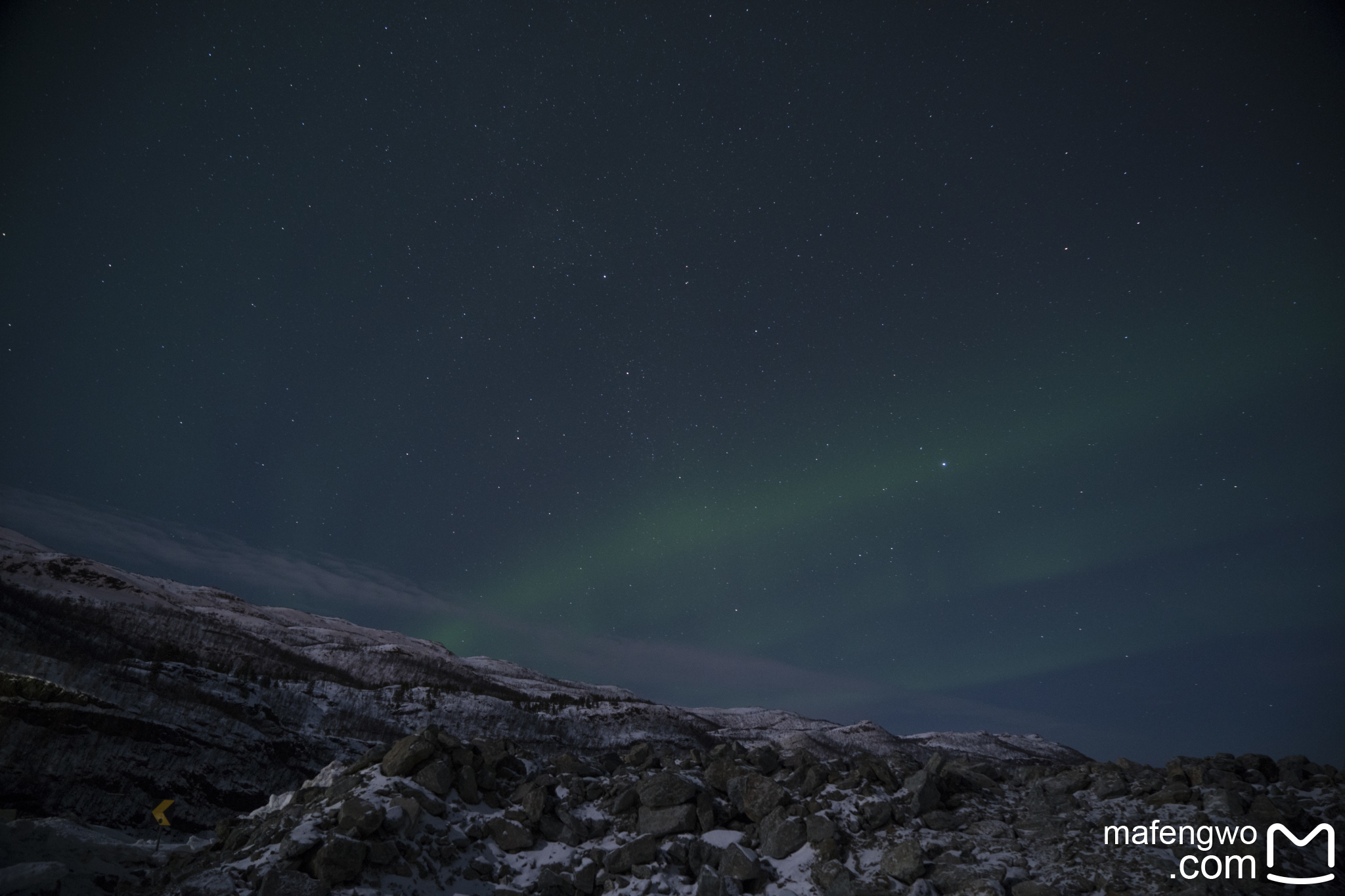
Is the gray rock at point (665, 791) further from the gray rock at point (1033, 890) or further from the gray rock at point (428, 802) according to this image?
the gray rock at point (1033, 890)

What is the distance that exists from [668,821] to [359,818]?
6968mm

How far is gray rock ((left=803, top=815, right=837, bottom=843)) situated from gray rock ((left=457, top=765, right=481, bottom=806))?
835 cm

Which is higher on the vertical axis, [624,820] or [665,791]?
[665,791]

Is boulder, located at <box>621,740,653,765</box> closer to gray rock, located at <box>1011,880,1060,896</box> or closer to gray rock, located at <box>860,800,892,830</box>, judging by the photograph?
gray rock, located at <box>860,800,892,830</box>

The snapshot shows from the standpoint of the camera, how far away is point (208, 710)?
29.8 m

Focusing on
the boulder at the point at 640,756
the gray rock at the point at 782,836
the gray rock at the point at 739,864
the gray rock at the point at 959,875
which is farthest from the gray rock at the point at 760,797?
the gray rock at the point at 959,875

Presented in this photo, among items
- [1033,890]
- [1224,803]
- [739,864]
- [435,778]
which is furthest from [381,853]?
[1224,803]

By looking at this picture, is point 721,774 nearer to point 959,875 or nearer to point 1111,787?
point 959,875

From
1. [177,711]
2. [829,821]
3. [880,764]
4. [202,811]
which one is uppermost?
[880,764]

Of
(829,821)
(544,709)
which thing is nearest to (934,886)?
(829,821)

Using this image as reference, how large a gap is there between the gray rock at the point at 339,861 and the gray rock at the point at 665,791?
649cm

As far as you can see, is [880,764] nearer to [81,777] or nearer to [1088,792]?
[1088,792]

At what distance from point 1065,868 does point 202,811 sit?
2928 cm

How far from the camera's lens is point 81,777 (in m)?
22.0
